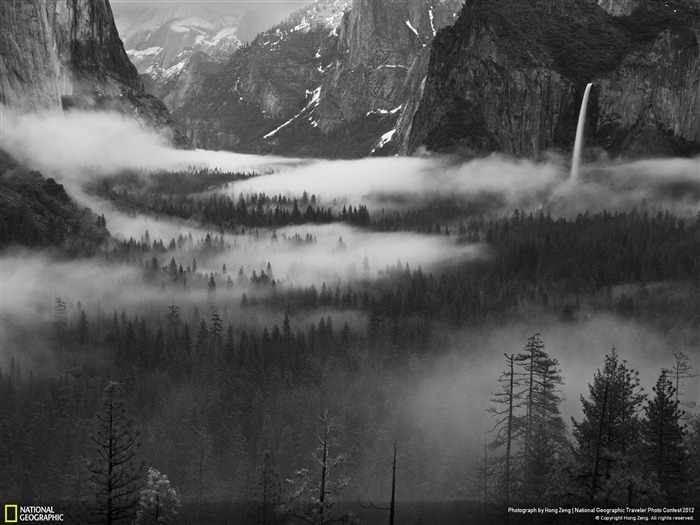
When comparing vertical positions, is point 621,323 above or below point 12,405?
above

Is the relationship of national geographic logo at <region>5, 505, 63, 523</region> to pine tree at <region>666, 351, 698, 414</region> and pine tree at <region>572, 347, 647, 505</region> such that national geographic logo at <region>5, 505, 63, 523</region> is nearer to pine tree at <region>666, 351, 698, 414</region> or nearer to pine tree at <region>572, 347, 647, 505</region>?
pine tree at <region>572, 347, 647, 505</region>

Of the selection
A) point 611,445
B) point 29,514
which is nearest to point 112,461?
point 611,445

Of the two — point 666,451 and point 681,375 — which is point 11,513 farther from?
point 681,375

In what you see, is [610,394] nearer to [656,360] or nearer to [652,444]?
[652,444]

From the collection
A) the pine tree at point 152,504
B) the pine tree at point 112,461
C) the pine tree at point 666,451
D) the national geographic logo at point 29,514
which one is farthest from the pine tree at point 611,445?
the national geographic logo at point 29,514

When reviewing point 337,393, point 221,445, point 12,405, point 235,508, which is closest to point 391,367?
point 337,393

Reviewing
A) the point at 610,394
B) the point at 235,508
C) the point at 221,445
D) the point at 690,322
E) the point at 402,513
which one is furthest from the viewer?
the point at 690,322

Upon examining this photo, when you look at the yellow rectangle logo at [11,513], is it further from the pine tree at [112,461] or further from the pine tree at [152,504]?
the pine tree at [112,461]
